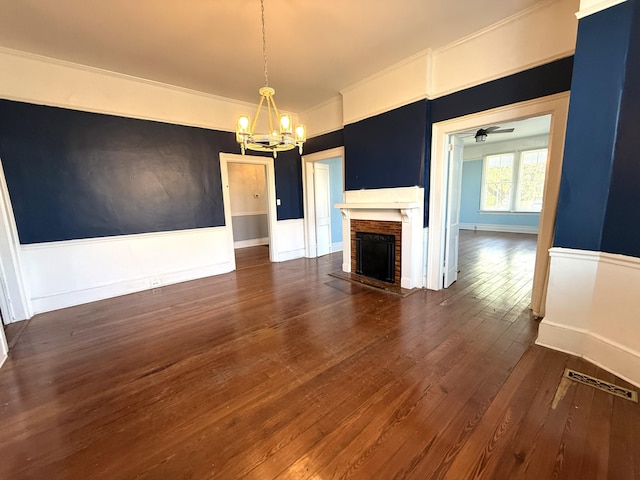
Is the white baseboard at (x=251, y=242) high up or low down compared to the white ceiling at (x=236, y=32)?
down

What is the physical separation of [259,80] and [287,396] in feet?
13.9

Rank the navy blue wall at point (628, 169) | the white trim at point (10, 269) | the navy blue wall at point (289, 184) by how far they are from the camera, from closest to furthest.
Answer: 1. the navy blue wall at point (628, 169)
2. the white trim at point (10, 269)
3. the navy blue wall at point (289, 184)

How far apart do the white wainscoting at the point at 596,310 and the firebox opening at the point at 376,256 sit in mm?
1958

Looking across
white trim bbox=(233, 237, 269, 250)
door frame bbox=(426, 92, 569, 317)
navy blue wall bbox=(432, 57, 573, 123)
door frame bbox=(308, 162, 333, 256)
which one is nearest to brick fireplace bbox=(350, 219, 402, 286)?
door frame bbox=(426, 92, 569, 317)

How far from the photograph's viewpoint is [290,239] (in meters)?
6.01

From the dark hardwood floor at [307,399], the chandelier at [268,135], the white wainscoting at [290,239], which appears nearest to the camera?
the dark hardwood floor at [307,399]

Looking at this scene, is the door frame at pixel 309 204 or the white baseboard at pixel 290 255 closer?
the door frame at pixel 309 204

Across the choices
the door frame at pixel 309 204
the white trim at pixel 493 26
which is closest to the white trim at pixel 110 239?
the door frame at pixel 309 204

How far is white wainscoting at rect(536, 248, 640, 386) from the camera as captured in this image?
1.90 metres

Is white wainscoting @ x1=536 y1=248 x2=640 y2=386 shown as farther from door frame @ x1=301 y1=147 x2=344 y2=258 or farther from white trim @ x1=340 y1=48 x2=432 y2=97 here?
door frame @ x1=301 y1=147 x2=344 y2=258

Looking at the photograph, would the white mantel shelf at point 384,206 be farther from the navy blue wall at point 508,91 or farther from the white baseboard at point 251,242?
the white baseboard at point 251,242

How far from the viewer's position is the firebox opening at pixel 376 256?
403 centimetres

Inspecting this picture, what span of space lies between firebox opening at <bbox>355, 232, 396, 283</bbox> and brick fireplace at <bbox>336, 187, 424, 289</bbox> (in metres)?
0.06

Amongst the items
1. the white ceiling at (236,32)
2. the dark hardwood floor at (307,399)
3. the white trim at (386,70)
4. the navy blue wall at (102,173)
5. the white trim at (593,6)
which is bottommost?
the dark hardwood floor at (307,399)
